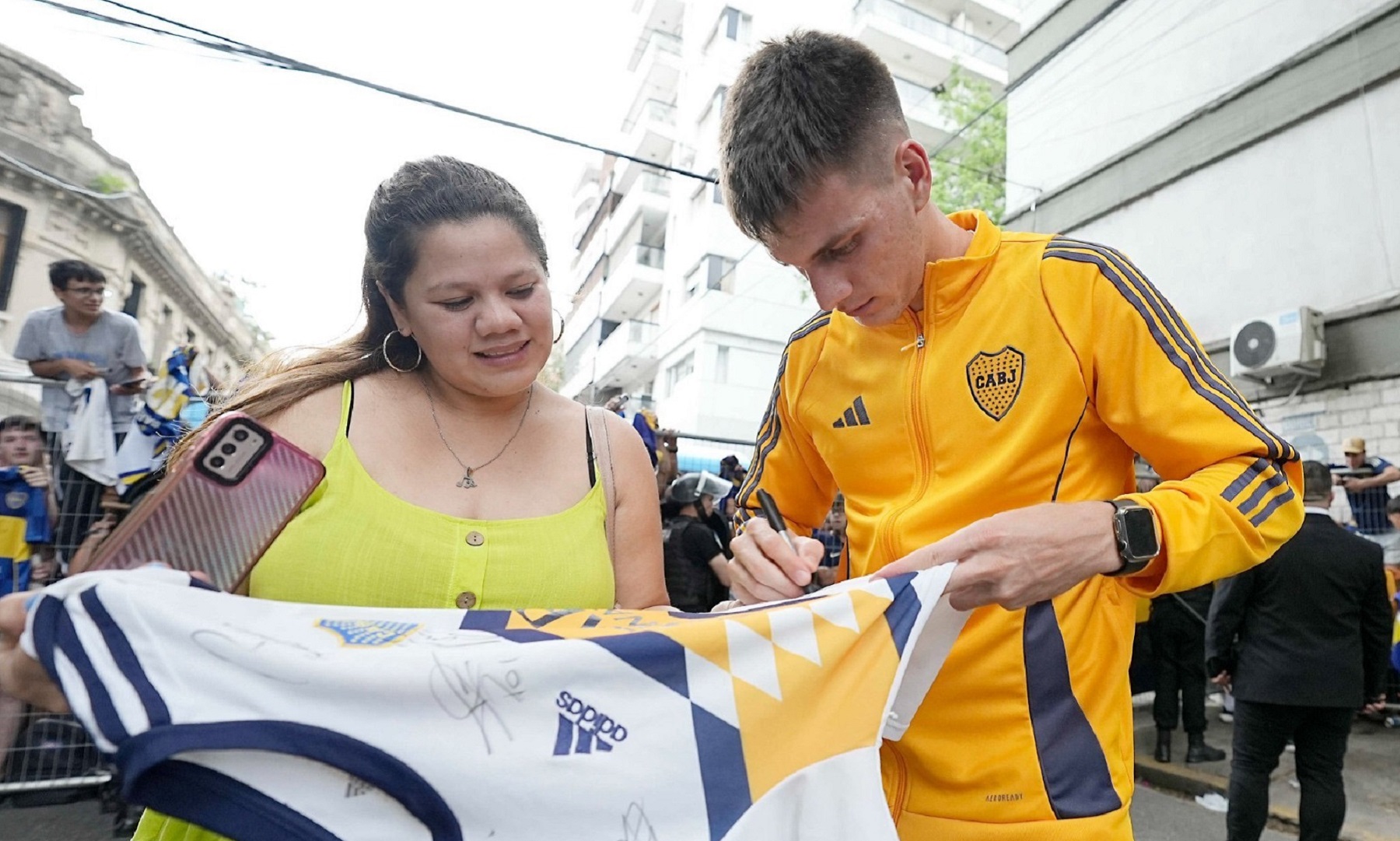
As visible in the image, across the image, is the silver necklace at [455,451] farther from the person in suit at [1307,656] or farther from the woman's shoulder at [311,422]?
the person in suit at [1307,656]

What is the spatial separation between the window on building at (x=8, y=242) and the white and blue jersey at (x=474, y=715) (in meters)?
14.7

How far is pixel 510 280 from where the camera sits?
66.7 inches

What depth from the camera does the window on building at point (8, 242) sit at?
11.6 m

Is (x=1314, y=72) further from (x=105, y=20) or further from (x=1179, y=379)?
(x=105, y=20)

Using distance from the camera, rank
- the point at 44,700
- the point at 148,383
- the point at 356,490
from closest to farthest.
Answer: the point at 44,700 < the point at 356,490 < the point at 148,383

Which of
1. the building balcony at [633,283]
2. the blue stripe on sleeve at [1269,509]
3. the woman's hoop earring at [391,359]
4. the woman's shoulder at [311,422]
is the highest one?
the building balcony at [633,283]

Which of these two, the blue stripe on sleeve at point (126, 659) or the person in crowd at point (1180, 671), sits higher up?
the blue stripe on sleeve at point (126, 659)

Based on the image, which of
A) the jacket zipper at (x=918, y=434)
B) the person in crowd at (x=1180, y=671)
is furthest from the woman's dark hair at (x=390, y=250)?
the person in crowd at (x=1180, y=671)

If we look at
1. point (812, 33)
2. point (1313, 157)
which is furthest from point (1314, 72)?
point (812, 33)

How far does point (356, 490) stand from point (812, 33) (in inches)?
53.2

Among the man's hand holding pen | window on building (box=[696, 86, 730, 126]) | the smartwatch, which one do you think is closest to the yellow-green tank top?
the man's hand holding pen

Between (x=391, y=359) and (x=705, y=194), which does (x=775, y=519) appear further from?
(x=705, y=194)

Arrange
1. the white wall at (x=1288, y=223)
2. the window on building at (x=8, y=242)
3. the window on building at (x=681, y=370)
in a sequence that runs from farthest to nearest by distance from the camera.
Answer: the window on building at (x=681, y=370), the window on building at (x=8, y=242), the white wall at (x=1288, y=223)

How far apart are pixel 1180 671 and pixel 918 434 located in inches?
221
